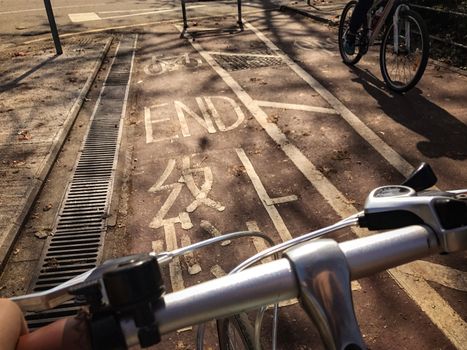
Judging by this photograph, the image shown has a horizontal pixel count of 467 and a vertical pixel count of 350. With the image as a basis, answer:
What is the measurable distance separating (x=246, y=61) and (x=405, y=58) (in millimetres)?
3236

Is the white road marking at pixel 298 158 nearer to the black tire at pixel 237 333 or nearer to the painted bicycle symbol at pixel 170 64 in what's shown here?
the painted bicycle symbol at pixel 170 64

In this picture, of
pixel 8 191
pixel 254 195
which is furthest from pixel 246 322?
pixel 8 191

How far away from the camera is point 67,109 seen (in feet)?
21.2

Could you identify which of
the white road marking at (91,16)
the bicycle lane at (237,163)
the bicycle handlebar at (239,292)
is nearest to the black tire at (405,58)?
the bicycle lane at (237,163)

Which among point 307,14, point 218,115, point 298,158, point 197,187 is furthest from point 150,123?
→ point 307,14

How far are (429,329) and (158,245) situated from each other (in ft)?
7.22

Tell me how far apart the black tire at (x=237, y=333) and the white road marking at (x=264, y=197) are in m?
1.98

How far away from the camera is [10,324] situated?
1075 mm

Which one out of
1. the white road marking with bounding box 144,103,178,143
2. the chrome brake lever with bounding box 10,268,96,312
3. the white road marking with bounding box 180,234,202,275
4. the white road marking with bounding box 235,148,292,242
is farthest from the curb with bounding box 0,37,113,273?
the chrome brake lever with bounding box 10,268,96,312

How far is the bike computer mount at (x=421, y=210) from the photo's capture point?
952 millimetres

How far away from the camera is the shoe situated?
7.19 m

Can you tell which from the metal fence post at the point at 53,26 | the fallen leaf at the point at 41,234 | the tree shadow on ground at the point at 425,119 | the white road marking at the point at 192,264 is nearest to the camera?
the white road marking at the point at 192,264

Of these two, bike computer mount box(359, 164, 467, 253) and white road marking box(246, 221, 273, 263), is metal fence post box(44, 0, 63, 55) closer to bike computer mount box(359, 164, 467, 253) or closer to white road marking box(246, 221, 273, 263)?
white road marking box(246, 221, 273, 263)

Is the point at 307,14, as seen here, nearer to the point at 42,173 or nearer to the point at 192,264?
the point at 42,173
